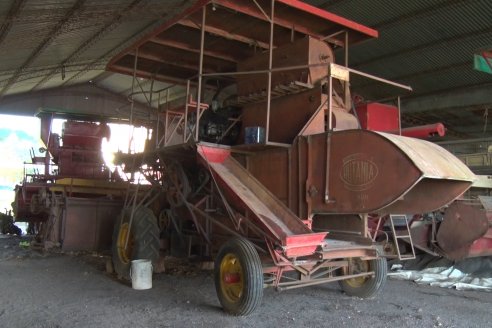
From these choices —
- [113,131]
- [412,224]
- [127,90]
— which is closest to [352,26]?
[412,224]

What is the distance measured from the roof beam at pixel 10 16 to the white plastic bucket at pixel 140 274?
6143 mm

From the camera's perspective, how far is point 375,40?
1170cm

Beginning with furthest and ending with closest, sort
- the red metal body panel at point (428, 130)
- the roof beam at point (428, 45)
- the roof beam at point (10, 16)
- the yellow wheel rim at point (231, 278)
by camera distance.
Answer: the roof beam at point (428, 45) → the roof beam at point (10, 16) → the red metal body panel at point (428, 130) → the yellow wheel rim at point (231, 278)

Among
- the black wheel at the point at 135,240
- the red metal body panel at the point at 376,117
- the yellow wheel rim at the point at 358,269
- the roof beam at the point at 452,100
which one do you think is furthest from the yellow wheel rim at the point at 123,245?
the roof beam at the point at 452,100

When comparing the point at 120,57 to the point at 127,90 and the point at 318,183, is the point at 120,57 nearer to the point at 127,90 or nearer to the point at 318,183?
the point at 318,183

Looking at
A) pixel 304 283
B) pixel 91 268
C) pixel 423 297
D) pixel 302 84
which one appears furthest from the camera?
pixel 91 268

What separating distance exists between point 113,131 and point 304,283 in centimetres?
975

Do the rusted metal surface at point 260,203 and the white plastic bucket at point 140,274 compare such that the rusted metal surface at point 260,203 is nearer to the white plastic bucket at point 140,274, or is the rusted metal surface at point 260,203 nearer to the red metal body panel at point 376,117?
the white plastic bucket at point 140,274

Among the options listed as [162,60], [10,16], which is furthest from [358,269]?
[10,16]

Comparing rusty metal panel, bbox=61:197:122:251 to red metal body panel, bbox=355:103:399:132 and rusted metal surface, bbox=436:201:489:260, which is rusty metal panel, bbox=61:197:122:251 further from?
rusted metal surface, bbox=436:201:489:260

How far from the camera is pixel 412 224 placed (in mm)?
8148

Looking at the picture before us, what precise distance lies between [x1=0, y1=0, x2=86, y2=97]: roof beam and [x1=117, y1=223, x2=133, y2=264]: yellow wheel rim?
5.48 meters

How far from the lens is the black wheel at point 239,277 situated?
4641 mm

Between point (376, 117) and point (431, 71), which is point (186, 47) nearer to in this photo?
point (376, 117)
